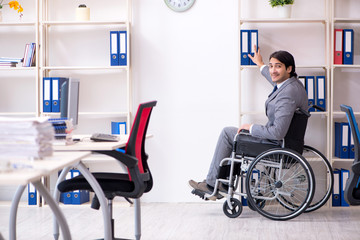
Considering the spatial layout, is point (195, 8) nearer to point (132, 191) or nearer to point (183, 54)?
point (183, 54)

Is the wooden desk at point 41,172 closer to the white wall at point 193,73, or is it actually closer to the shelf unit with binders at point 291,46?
the white wall at point 193,73

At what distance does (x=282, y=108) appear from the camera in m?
3.82

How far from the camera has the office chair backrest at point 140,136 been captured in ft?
8.87

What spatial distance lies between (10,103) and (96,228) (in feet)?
5.71

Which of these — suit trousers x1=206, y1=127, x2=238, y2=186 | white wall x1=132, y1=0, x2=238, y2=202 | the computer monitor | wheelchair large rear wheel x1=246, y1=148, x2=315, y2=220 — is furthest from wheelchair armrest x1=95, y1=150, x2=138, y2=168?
white wall x1=132, y1=0, x2=238, y2=202

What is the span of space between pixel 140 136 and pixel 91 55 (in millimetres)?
2109

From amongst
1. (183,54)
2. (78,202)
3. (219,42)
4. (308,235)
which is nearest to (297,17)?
(219,42)

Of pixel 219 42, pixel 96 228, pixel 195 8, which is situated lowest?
pixel 96 228

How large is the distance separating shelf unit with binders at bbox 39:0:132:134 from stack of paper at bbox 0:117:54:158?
2851 mm

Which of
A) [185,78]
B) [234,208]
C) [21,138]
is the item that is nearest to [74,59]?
[185,78]

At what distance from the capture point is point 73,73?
15.7ft

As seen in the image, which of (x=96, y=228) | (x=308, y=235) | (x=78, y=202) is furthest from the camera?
(x=78, y=202)

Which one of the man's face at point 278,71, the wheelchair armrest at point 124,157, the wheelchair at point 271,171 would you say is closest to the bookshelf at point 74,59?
the wheelchair at point 271,171

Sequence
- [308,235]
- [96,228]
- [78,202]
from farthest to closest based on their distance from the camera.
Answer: [78,202], [96,228], [308,235]
